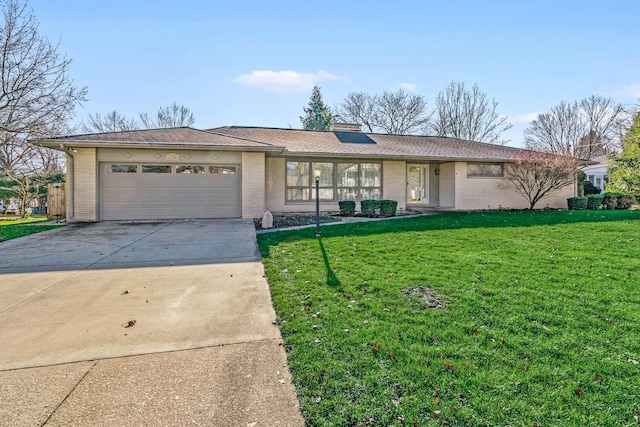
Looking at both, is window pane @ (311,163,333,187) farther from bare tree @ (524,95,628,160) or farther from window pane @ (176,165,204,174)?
bare tree @ (524,95,628,160)

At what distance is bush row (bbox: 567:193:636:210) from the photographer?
15523 millimetres

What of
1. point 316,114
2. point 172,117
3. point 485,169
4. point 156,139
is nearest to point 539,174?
point 485,169

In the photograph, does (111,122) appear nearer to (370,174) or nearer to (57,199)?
(57,199)

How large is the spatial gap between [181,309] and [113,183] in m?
10.1

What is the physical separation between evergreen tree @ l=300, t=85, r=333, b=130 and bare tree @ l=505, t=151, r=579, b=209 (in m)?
22.4

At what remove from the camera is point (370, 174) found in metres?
15.4

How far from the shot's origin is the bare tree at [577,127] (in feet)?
120

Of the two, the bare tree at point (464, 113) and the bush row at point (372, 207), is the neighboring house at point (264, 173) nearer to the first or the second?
the bush row at point (372, 207)

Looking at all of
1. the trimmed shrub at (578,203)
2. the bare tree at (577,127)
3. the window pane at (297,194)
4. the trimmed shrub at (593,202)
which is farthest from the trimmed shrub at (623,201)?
the bare tree at (577,127)

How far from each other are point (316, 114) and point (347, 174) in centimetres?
2278

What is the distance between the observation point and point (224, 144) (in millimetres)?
12227

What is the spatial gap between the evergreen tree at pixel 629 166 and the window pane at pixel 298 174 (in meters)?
16.0

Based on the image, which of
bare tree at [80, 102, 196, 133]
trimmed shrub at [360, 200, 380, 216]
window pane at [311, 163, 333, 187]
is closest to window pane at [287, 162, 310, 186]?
window pane at [311, 163, 333, 187]

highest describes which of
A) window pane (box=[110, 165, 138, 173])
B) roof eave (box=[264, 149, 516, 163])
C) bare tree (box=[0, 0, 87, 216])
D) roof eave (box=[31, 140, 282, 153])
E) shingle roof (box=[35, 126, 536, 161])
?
bare tree (box=[0, 0, 87, 216])
